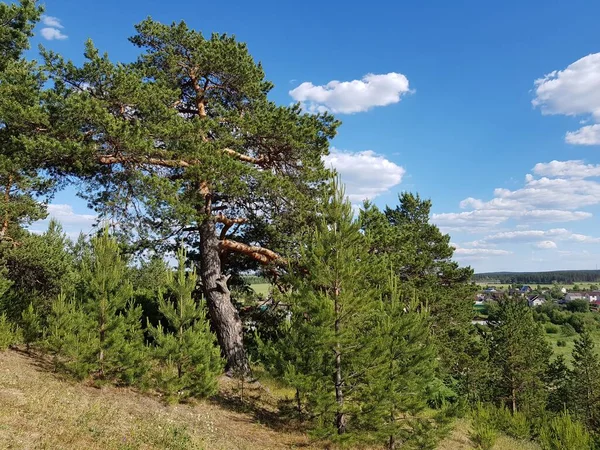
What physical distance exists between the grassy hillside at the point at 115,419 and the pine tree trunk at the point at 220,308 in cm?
105

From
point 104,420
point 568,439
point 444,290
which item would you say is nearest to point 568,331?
point 444,290

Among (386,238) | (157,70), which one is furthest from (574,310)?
(157,70)

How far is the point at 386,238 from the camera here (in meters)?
14.1

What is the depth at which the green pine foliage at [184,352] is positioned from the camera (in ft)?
32.9

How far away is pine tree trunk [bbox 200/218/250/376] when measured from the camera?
12.9 metres

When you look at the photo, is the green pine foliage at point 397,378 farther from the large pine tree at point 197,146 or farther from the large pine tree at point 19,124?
the large pine tree at point 19,124

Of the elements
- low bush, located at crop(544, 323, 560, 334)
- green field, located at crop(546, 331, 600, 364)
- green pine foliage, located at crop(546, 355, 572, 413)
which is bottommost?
green field, located at crop(546, 331, 600, 364)

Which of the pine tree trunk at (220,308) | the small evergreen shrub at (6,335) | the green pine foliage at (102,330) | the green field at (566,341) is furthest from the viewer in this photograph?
the green field at (566,341)

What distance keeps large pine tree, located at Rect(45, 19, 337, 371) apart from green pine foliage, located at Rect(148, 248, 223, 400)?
202cm

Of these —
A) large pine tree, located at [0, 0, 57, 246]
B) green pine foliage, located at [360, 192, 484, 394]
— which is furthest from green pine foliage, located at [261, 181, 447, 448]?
green pine foliage, located at [360, 192, 484, 394]

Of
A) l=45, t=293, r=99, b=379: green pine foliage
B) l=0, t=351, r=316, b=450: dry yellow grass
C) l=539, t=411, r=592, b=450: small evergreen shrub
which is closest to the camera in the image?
l=0, t=351, r=316, b=450: dry yellow grass

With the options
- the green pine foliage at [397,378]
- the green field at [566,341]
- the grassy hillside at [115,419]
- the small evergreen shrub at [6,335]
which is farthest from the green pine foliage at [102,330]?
the green field at [566,341]

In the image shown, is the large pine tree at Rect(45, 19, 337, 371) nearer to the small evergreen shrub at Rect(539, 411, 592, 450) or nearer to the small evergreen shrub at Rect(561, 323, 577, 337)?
the small evergreen shrub at Rect(539, 411, 592, 450)

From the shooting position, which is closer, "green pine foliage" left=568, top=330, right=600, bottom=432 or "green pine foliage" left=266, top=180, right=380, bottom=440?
"green pine foliage" left=266, top=180, right=380, bottom=440
